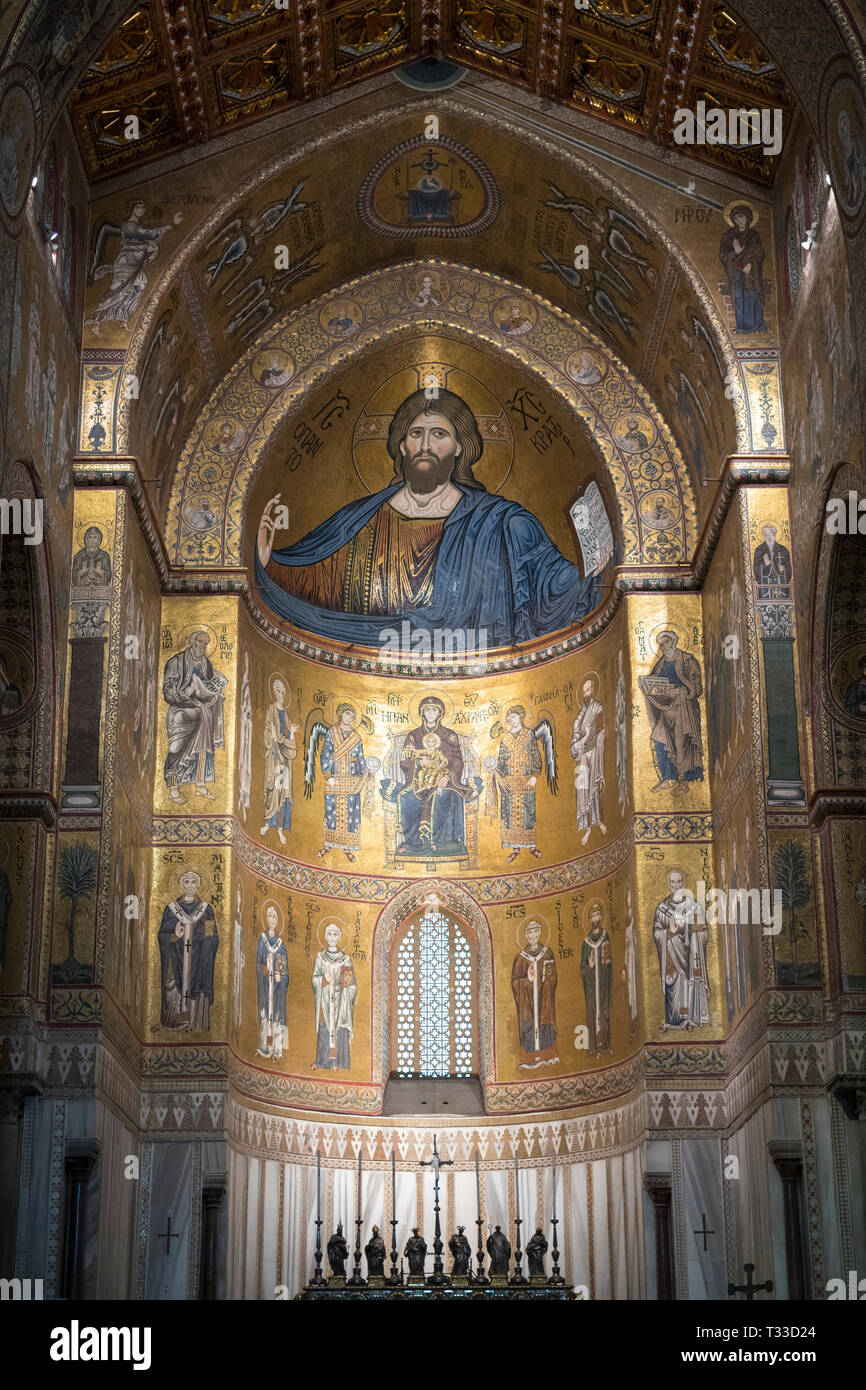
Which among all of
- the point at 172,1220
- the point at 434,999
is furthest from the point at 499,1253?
the point at 434,999

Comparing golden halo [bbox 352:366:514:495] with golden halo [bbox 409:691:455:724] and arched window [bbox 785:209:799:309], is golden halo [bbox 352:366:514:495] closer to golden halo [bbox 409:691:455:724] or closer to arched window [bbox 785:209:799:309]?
golden halo [bbox 409:691:455:724]

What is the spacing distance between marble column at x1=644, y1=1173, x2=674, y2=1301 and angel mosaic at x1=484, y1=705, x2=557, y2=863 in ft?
20.7

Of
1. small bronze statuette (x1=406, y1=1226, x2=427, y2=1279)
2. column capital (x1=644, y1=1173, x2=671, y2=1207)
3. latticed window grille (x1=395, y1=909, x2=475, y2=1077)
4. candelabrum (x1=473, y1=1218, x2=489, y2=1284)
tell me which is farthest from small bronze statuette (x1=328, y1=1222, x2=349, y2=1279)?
latticed window grille (x1=395, y1=909, x2=475, y2=1077)

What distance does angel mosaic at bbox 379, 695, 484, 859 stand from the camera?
1194 inches

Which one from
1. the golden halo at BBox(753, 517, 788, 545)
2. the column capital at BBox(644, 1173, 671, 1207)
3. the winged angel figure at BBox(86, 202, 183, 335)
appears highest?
the winged angel figure at BBox(86, 202, 183, 335)

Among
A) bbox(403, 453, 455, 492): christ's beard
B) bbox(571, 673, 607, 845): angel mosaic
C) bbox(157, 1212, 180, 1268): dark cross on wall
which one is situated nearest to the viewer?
bbox(157, 1212, 180, 1268): dark cross on wall

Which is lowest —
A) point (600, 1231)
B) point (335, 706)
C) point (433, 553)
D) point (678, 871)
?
point (600, 1231)

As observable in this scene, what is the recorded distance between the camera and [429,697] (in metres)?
31.1

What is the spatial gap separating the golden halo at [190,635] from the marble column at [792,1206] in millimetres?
11012

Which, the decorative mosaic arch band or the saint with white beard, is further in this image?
the decorative mosaic arch band

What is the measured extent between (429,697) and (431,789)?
63.5 inches

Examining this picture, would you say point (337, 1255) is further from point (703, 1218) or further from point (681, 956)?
point (681, 956)

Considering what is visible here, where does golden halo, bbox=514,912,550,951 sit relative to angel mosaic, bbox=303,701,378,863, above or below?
below
